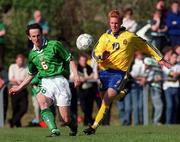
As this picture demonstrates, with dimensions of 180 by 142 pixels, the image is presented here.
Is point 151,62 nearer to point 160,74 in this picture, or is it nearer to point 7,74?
point 160,74

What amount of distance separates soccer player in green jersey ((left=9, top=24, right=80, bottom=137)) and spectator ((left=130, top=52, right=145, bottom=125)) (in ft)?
27.0

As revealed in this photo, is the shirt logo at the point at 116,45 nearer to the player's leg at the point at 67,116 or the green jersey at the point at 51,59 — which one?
the green jersey at the point at 51,59

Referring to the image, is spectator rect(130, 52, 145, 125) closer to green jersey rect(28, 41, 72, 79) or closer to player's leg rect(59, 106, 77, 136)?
player's leg rect(59, 106, 77, 136)

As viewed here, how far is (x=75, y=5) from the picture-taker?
103 feet

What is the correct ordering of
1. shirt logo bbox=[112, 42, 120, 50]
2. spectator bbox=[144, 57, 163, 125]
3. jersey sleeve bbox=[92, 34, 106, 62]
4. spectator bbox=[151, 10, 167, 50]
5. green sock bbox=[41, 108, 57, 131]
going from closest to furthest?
green sock bbox=[41, 108, 57, 131], jersey sleeve bbox=[92, 34, 106, 62], shirt logo bbox=[112, 42, 120, 50], spectator bbox=[144, 57, 163, 125], spectator bbox=[151, 10, 167, 50]

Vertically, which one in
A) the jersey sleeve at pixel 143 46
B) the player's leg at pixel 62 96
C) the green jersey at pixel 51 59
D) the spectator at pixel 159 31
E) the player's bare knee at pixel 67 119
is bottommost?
the player's bare knee at pixel 67 119

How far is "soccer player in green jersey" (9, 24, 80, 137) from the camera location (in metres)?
14.3

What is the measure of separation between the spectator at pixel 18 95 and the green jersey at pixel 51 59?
308 inches

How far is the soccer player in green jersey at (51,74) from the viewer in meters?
14.3

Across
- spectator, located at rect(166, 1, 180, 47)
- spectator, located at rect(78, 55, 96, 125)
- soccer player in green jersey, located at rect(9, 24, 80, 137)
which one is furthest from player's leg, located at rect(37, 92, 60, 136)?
spectator, located at rect(166, 1, 180, 47)

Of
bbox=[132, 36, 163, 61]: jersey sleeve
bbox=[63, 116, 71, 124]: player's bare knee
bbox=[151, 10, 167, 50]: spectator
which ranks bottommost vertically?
bbox=[63, 116, 71, 124]: player's bare knee

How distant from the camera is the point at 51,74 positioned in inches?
567

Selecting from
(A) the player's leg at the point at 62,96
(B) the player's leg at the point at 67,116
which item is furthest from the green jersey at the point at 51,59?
(B) the player's leg at the point at 67,116

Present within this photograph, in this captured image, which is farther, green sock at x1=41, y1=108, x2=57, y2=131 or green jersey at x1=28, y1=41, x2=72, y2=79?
green jersey at x1=28, y1=41, x2=72, y2=79
